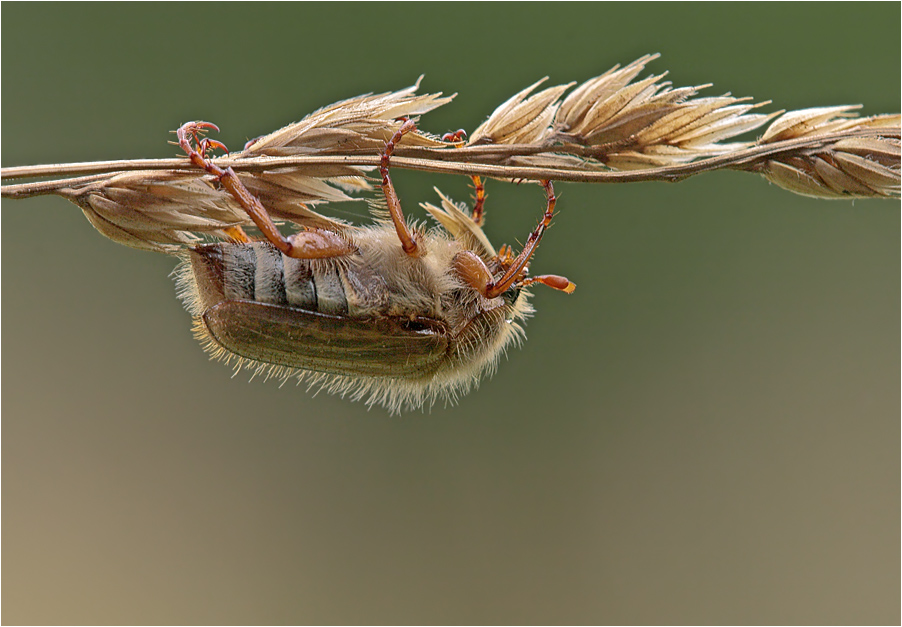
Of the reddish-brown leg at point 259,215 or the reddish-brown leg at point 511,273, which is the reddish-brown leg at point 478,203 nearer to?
the reddish-brown leg at point 511,273

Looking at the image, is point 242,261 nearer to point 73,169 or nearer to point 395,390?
point 73,169

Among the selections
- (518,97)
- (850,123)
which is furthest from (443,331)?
(850,123)

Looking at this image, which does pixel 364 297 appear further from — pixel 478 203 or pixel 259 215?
pixel 478 203

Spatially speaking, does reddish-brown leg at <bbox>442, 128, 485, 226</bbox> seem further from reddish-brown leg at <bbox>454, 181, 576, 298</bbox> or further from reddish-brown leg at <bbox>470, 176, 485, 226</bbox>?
reddish-brown leg at <bbox>454, 181, 576, 298</bbox>

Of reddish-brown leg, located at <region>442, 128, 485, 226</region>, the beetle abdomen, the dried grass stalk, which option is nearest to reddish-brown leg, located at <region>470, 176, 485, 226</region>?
reddish-brown leg, located at <region>442, 128, 485, 226</region>

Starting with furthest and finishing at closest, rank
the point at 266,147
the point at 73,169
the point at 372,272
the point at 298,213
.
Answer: the point at 372,272 → the point at 298,213 → the point at 266,147 → the point at 73,169

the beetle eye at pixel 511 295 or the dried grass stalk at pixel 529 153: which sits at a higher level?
the dried grass stalk at pixel 529 153

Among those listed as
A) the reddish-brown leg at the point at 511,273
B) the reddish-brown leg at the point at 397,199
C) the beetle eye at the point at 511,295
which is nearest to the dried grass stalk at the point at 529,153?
the reddish-brown leg at the point at 397,199
